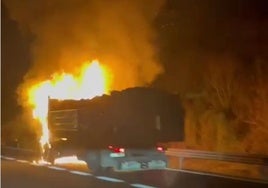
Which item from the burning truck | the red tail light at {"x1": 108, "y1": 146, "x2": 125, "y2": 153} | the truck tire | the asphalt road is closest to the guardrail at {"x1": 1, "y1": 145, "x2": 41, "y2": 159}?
the asphalt road

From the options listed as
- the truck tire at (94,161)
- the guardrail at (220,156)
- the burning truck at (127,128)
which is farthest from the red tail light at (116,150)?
the guardrail at (220,156)

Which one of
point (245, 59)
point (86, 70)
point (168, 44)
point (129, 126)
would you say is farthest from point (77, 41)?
point (129, 126)

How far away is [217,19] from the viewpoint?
22.5 m

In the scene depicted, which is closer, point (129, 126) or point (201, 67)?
point (129, 126)

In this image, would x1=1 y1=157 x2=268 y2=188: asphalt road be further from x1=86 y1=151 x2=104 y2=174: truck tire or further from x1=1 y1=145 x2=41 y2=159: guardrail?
x1=1 y1=145 x2=41 y2=159: guardrail

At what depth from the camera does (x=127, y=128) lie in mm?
16219

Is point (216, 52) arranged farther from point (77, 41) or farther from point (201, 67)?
point (77, 41)

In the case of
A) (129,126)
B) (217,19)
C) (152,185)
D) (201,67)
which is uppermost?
(217,19)

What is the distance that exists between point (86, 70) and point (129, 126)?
1200 cm

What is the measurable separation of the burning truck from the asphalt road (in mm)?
408

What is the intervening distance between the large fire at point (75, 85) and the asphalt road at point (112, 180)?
8.09 m

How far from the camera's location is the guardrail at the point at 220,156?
13.9 m

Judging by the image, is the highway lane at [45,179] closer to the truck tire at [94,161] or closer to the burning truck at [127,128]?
the truck tire at [94,161]

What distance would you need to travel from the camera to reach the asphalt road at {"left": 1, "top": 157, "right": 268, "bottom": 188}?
13367 millimetres
